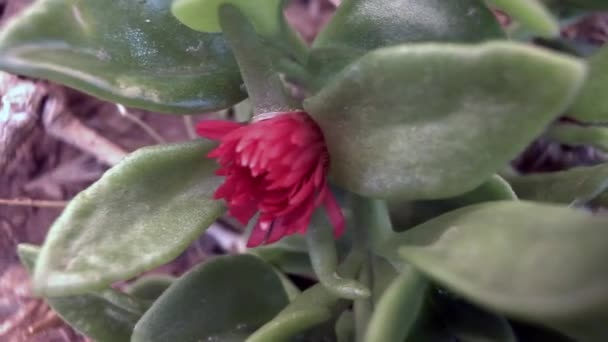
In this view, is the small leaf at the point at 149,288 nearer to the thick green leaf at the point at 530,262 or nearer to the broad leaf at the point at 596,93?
the thick green leaf at the point at 530,262

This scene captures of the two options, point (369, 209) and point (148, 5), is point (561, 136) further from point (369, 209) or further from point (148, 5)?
point (148, 5)

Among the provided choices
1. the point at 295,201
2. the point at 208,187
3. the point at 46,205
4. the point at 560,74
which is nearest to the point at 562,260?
the point at 560,74

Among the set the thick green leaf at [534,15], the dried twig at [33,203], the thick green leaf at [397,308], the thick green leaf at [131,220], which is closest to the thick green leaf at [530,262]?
the thick green leaf at [397,308]

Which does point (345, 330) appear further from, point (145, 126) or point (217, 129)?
point (145, 126)

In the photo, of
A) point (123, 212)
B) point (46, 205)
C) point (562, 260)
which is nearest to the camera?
point (562, 260)

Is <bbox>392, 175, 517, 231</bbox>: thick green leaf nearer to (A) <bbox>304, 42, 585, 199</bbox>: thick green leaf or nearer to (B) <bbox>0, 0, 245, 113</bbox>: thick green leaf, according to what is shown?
(A) <bbox>304, 42, 585, 199</bbox>: thick green leaf

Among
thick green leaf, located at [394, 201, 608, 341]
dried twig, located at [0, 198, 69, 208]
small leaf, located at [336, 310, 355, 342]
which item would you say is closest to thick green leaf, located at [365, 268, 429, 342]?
thick green leaf, located at [394, 201, 608, 341]

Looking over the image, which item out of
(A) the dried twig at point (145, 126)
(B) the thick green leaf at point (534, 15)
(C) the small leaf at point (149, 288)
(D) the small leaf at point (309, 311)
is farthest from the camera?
(A) the dried twig at point (145, 126)
